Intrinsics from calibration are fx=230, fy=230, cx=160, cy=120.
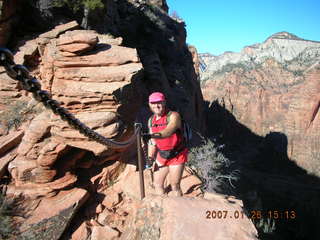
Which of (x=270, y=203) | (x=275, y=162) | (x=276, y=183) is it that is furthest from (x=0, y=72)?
(x=275, y=162)

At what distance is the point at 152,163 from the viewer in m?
4.12

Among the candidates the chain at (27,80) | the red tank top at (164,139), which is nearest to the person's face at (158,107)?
the red tank top at (164,139)

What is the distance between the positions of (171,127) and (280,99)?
57.6 metres

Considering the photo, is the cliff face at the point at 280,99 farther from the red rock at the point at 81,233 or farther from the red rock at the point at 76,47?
the red rock at the point at 76,47

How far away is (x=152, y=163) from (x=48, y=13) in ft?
25.5

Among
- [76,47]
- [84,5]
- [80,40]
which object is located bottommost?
[76,47]

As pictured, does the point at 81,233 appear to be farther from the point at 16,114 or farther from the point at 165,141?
the point at 16,114

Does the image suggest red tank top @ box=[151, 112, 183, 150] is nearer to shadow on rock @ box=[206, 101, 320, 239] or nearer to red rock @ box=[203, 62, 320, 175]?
shadow on rock @ box=[206, 101, 320, 239]

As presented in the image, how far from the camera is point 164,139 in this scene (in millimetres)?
3395

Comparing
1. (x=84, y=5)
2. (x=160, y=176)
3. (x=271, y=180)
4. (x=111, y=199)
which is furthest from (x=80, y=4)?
(x=271, y=180)

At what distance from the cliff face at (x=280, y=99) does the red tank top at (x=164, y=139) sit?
137ft

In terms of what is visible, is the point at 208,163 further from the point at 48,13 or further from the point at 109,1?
the point at 109,1

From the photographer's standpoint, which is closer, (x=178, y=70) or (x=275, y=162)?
(x=178, y=70)

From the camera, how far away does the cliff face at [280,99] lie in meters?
43.5
